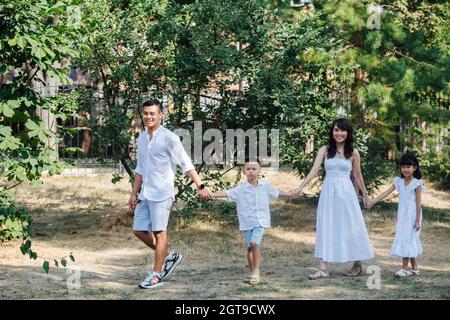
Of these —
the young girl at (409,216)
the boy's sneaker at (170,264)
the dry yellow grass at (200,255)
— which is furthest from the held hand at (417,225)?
the boy's sneaker at (170,264)

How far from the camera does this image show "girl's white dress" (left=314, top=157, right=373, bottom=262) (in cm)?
809

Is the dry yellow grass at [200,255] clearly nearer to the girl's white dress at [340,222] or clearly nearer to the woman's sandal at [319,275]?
the woman's sandal at [319,275]

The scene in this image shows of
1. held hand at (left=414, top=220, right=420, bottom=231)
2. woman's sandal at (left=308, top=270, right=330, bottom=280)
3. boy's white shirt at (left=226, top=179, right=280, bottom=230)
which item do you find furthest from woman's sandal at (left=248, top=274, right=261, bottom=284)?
held hand at (left=414, top=220, right=420, bottom=231)

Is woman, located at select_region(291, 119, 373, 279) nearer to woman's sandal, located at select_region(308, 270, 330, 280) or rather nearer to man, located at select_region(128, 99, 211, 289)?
woman's sandal, located at select_region(308, 270, 330, 280)

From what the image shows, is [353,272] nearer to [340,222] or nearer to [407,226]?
[340,222]

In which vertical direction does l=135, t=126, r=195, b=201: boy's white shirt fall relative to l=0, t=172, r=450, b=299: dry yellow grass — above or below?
above

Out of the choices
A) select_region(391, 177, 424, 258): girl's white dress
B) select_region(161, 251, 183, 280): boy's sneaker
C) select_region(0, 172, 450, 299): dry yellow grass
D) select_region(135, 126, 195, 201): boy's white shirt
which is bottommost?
select_region(0, 172, 450, 299): dry yellow grass

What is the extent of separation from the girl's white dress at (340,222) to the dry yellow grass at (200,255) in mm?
306

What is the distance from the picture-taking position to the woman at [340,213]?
809 cm

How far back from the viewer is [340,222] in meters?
8.13

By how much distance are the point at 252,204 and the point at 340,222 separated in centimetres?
103

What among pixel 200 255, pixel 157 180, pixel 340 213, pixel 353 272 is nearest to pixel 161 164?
pixel 157 180

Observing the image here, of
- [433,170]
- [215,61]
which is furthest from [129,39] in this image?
[433,170]
